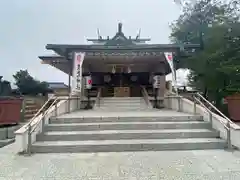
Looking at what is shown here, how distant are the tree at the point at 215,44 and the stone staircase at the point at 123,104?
3199mm

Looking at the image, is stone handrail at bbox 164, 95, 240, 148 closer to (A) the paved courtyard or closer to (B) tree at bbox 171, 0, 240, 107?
(A) the paved courtyard

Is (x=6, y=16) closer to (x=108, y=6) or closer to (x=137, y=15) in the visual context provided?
(x=108, y=6)

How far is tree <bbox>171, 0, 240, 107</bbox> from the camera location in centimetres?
1016

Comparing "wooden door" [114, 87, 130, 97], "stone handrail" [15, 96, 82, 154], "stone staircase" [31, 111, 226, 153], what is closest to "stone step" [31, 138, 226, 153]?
"stone staircase" [31, 111, 226, 153]

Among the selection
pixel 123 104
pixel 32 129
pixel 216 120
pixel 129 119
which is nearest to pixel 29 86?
pixel 123 104

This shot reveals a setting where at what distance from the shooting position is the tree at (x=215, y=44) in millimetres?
10164

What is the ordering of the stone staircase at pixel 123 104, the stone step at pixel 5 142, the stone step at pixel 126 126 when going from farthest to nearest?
1. the stone staircase at pixel 123 104
2. the stone step at pixel 5 142
3. the stone step at pixel 126 126

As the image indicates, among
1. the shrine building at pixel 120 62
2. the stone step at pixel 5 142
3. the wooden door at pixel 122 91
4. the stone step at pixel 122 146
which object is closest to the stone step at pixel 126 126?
the stone step at pixel 122 146

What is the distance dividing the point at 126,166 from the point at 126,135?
1587 millimetres

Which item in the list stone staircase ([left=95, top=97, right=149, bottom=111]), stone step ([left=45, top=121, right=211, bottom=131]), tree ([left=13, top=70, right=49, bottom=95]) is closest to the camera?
stone step ([left=45, top=121, right=211, bottom=131])

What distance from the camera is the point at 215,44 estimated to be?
10.7m

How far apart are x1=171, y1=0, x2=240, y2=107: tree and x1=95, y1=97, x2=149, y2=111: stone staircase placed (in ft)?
10.5

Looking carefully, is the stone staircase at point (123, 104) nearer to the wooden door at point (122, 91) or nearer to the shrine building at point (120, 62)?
the shrine building at point (120, 62)

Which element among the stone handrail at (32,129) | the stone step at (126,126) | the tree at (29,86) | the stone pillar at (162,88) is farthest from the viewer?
the tree at (29,86)
